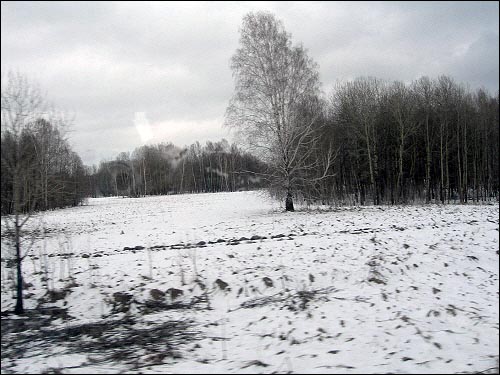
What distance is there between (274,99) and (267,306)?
52.4 feet

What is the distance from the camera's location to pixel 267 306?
7062mm

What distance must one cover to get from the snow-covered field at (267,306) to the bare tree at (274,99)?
29.6 ft

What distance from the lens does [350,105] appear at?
33.2 metres

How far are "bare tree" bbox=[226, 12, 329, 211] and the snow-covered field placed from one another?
9035 mm

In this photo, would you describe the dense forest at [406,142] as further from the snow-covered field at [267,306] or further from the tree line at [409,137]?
the snow-covered field at [267,306]

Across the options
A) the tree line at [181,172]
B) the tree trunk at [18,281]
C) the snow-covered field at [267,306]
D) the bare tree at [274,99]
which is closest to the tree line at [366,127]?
the bare tree at [274,99]

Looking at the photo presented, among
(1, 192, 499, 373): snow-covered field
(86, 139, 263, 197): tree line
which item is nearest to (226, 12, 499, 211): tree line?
(1, 192, 499, 373): snow-covered field

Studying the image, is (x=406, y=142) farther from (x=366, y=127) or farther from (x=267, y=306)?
(x=267, y=306)

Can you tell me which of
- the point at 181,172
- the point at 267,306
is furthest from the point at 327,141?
the point at 181,172

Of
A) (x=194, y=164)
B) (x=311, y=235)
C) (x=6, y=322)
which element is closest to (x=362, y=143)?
(x=311, y=235)

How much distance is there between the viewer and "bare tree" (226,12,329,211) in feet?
67.4

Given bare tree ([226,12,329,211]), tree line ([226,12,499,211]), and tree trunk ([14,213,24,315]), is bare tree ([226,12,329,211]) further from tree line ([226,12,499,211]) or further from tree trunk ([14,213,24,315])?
tree trunk ([14,213,24,315])

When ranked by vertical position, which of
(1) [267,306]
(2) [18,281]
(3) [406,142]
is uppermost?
(3) [406,142]

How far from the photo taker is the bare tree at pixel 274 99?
20531mm
